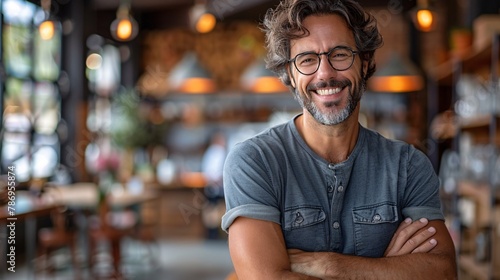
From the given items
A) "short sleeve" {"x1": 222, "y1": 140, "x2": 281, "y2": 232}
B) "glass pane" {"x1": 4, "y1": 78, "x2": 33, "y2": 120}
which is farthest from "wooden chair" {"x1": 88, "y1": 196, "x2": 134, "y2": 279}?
"short sleeve" {"x1": 222, "y1": 140, "x2": 281, "y2": 232}

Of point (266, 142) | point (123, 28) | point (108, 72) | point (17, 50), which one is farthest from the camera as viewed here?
point (108, 72)

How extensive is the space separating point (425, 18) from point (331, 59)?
125 inches

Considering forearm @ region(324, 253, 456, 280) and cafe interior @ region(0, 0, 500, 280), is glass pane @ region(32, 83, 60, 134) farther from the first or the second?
forearm @ region(324, 253, 456, 280)

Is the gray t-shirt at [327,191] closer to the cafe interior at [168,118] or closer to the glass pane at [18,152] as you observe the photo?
the cafe interior at [168,118]

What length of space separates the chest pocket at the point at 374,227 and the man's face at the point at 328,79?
0.28 meters

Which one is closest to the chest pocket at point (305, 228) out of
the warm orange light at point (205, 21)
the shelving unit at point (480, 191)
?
the shelving unit at point (480, 191)

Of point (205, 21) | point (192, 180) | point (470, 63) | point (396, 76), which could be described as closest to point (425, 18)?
point (470, 63)

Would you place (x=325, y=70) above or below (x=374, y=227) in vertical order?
above

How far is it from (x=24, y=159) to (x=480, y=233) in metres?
4.96

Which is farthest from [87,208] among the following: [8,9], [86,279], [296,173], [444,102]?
[296,173]

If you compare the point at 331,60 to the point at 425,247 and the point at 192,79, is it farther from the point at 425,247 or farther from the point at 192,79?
the point at 192,79

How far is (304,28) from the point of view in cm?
190

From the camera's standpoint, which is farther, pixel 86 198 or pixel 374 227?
pixel 86 198

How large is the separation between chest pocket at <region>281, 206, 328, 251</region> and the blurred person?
726cm
